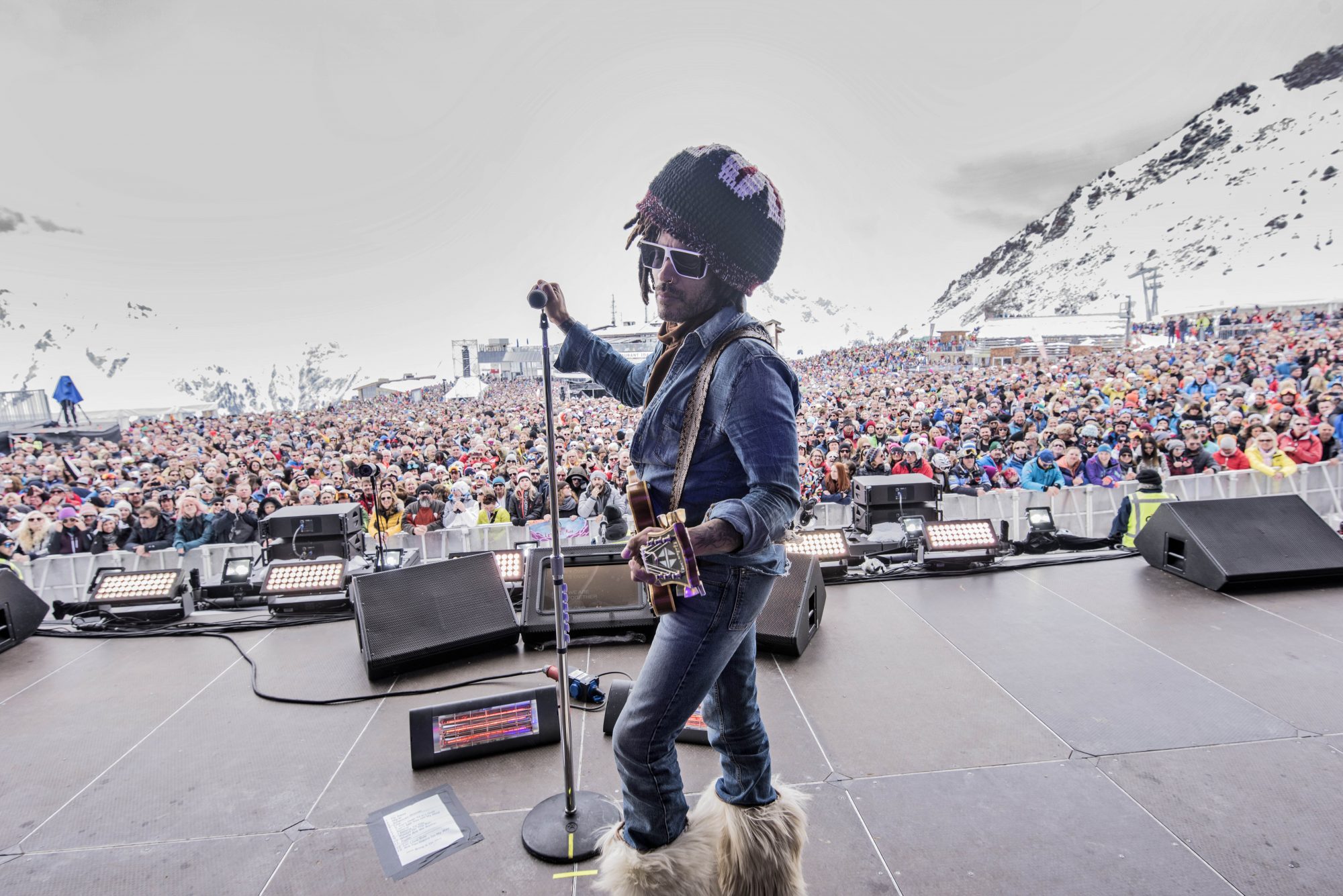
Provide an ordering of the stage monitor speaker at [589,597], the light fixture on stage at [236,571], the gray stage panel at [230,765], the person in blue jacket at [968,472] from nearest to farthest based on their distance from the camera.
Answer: the gray stage panel at [230,765]
the stage monitor speaker at [589,597]
the light fixture on stage at [236,571]
the person in blue jacket at [968,472]

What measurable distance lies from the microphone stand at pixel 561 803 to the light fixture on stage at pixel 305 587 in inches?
99.3

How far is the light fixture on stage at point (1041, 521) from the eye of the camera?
16.2 ft

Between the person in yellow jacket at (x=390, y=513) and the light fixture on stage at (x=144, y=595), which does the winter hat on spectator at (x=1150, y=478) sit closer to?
the person in yellow jacket at (x=390, y=513)

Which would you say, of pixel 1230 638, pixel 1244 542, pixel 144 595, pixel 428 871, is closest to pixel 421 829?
pixel 428 871

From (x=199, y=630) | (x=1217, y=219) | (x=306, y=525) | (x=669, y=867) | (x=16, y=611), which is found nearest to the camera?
(x=669, y=867)

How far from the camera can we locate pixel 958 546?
451 centimetres

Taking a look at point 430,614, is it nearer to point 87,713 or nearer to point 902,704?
point 87,713

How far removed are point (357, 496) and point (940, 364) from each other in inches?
964

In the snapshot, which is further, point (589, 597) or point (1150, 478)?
point (1150, 478)

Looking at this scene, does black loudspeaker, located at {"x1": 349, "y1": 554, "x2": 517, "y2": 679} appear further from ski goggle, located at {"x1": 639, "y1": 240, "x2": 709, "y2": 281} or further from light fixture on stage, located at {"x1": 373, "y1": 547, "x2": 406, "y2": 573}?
ski goggle, located at {"x1": 639, "y1": 240, "x2": 709, "y2": 281}

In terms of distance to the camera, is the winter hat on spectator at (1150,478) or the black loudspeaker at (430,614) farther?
the winter hat on spectator at (1150,478)

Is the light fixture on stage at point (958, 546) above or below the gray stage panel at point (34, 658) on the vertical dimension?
above

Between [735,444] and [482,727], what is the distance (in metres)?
1.73

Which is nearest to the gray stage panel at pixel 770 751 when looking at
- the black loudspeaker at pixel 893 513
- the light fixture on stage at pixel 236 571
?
the black loudspeaker at pixel 893 513
